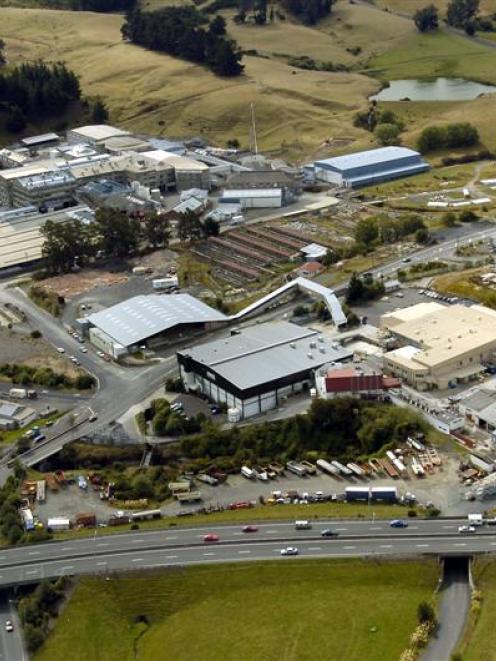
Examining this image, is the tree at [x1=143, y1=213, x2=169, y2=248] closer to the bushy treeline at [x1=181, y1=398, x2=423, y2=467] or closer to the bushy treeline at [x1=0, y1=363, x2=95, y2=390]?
the bushy treeline at [x1=0, y1=363, x2=95, y2=390]

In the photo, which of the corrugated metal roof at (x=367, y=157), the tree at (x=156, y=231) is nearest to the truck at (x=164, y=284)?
the tree at (x=156, y=231)

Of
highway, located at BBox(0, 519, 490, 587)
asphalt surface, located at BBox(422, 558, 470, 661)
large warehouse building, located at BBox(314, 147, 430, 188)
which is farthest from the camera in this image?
large warehouse building, located at BBox(314, 147, 430, 188)

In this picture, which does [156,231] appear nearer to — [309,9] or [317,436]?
[317,436]

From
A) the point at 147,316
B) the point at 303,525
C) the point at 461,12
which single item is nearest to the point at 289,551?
the point at 303,525

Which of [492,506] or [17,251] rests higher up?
[492,506]

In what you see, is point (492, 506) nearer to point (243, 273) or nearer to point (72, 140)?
point (243, 273)

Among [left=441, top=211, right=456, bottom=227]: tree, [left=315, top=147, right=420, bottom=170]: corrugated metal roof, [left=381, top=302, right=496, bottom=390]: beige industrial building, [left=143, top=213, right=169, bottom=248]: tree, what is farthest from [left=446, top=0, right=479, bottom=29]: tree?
[left=381, top=302, right=496, bottom=390]: beige industrial building

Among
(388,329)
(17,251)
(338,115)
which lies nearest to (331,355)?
(388,329)
